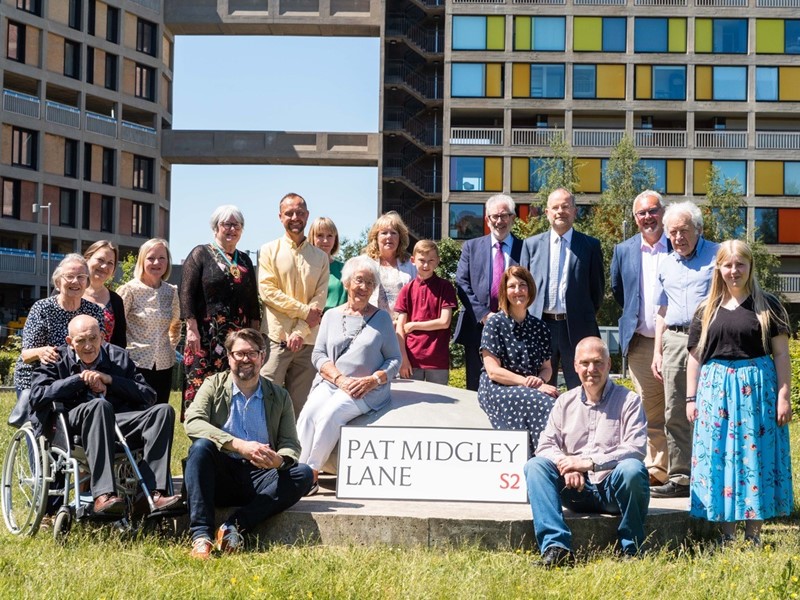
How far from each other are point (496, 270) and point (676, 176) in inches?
1999

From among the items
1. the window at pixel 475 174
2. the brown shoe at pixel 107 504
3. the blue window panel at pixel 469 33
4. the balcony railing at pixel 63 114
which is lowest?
the brown shoe at pixel 107 504

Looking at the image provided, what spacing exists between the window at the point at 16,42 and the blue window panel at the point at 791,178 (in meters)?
42.2

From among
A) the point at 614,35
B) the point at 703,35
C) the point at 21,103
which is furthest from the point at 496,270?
the point at 703,35

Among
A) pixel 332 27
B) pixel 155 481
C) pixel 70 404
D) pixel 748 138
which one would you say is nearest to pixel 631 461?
pixel 155 481

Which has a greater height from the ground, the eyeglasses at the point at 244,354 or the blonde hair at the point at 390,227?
the blonde hair at the point at 390,227

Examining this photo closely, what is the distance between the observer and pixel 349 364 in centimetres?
888

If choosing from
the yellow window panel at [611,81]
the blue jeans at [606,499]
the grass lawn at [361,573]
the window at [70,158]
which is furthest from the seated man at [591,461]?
the window at [70,158]

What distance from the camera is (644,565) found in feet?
22.2

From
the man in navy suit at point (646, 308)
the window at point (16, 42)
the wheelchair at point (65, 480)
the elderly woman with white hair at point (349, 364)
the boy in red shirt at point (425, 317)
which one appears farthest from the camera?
the window at point (16, 42)

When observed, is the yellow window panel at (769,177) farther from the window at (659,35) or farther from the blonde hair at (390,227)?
the blonde hair at (390,227)

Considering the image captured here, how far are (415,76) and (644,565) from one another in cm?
5689

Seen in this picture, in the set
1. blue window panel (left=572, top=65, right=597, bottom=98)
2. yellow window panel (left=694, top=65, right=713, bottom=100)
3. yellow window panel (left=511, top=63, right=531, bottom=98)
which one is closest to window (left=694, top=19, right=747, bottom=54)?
yellow window panel (left=694, top=65, right=713, bottom=100)

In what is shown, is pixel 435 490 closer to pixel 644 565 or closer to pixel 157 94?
pixel 644 565

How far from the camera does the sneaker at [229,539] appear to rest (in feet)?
23.3
